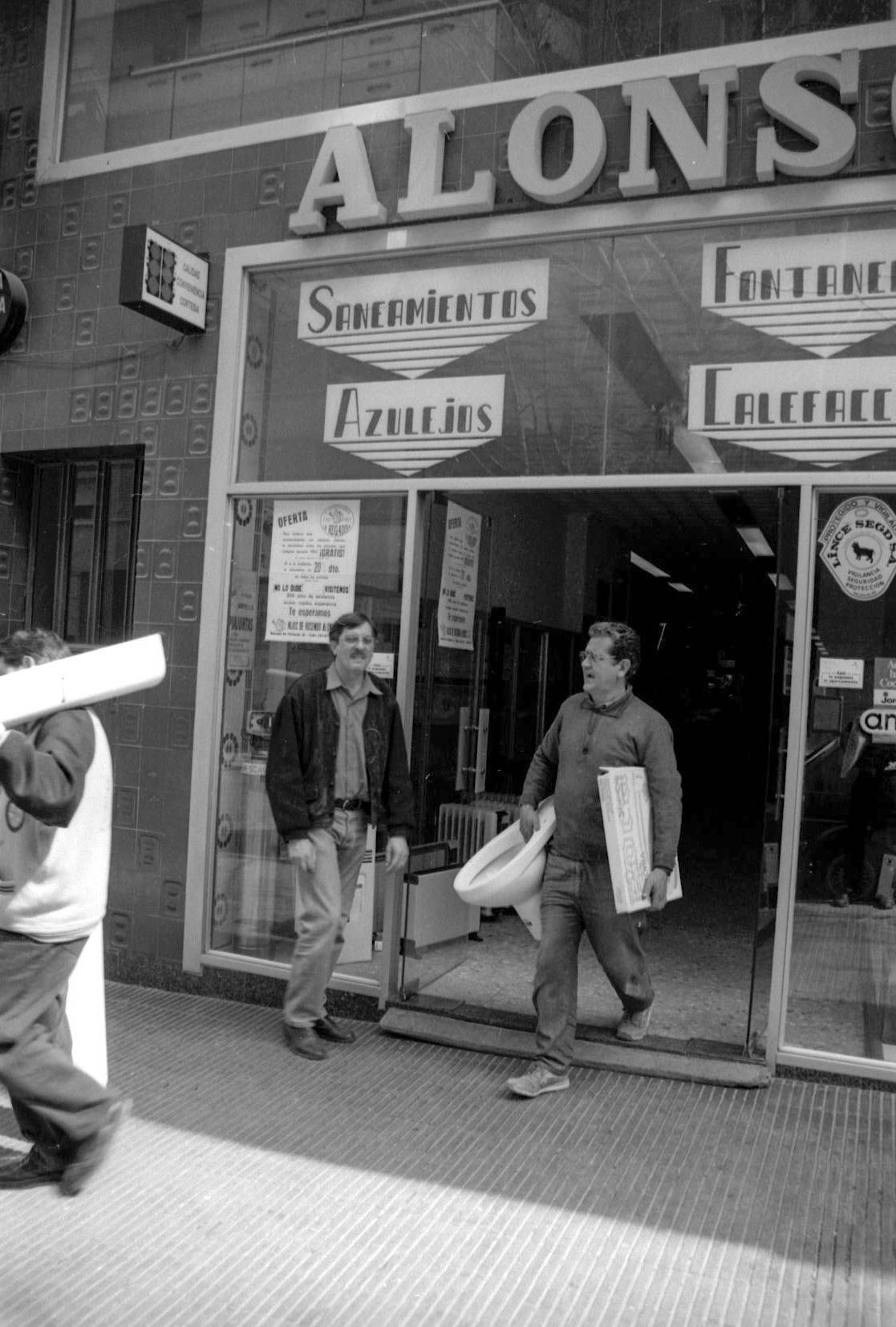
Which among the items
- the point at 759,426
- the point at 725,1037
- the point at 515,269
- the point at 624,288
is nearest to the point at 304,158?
the point at 515,269

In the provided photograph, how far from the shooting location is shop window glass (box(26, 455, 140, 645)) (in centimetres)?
682

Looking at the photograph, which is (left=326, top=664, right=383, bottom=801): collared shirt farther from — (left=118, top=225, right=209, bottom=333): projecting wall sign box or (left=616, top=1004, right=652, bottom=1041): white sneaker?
(left=118, top=225, right=209, bottom=333): projecting wall sign box

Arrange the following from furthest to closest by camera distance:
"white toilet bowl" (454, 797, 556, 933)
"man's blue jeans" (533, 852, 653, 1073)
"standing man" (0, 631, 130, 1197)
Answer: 1. "white toilet bowl" (454, 797, 556, 933)
2. "man's blue jeans" (533, 852, 653, 1073)
3. "standing man" (0, 631, 130, 1197)

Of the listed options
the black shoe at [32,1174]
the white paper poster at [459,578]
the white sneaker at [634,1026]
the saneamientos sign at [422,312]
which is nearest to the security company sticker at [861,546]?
the saneamientos sign at [422,312]

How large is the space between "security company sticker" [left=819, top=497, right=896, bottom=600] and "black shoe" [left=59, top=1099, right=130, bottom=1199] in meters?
3.52

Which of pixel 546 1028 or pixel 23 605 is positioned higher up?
pixel 23 605

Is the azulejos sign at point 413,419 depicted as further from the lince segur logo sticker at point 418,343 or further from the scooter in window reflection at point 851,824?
the scooter in window reflection at point 851,824

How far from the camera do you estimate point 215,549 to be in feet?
20.2

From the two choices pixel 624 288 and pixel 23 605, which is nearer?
pixel 624 288

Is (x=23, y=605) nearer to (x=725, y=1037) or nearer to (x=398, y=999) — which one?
(x=398, y=999)

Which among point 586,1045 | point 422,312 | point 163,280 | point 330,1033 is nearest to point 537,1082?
point 586,1045

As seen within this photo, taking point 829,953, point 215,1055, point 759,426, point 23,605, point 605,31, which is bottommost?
point 215,1055

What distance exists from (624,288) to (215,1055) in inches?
155

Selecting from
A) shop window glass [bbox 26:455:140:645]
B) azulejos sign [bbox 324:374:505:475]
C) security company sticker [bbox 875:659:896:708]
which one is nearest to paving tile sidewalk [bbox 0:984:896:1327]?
security company sticker [bbox 875:659:896:708]
